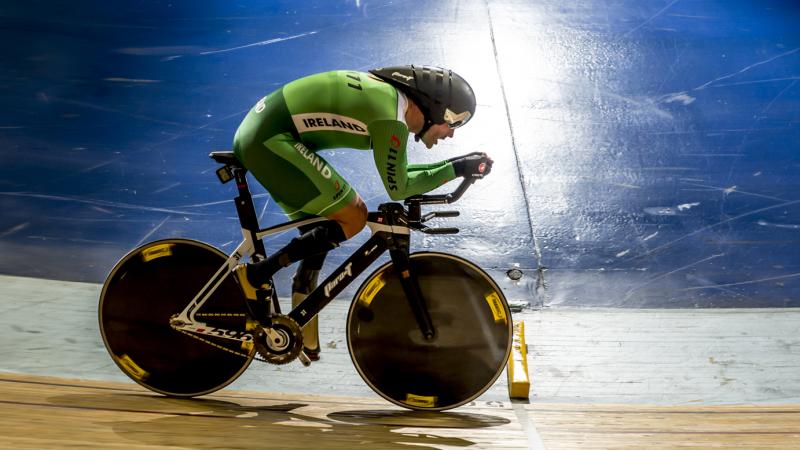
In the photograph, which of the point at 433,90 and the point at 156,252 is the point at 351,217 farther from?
the point at 156,252

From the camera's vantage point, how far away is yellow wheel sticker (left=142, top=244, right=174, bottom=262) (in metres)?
3.59

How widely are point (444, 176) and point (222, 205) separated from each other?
2.54m

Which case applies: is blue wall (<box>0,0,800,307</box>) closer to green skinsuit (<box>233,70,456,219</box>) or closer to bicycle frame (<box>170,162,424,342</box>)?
bicycle frame (<box>170,162,424,342</box>)

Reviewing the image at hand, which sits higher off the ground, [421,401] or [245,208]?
[245,208]

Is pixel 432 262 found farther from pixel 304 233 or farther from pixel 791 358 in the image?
pixel 791 358

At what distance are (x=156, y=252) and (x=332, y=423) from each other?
1.00 metres

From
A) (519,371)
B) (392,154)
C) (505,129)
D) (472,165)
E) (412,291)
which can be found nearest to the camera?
(392,154)

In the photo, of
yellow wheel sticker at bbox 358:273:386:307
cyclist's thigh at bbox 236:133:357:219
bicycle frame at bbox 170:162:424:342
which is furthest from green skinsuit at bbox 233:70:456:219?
yellow wheel sticker at bbox 358:273:386:307

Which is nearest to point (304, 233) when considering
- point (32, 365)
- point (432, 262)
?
point (432, 262)

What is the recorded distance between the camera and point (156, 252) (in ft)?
11.8

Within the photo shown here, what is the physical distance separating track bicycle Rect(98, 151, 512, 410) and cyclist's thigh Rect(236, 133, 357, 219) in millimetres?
223

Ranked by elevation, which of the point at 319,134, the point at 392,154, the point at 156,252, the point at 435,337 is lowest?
the point at 435,337

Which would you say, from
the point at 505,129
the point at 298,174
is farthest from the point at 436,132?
the point at 505,129

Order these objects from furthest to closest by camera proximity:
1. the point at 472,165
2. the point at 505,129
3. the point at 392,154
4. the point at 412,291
Answer: the point at 505,129 < the point at 412,291 < the point at 472,165 < the point at 392,154
